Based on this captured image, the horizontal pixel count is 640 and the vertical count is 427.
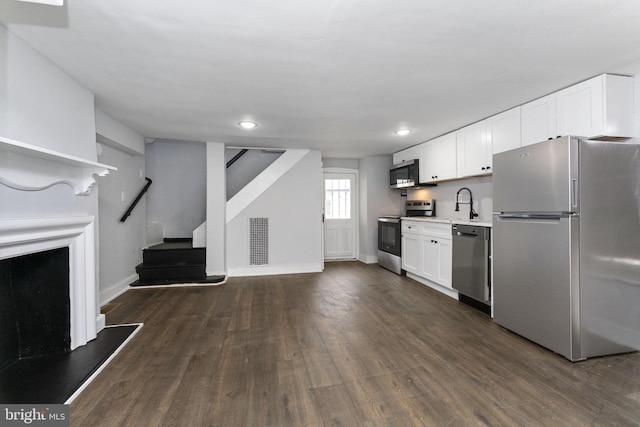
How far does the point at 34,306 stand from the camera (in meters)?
2.17

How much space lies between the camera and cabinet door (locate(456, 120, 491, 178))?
3418 mm

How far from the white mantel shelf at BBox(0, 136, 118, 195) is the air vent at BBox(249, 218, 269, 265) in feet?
8.60

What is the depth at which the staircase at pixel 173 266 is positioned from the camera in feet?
14.3

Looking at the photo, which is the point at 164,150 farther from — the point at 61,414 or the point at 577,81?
the point at 577,81

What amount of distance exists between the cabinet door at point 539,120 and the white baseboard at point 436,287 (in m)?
1.96

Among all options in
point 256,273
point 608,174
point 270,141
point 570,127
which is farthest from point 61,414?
point 570,127

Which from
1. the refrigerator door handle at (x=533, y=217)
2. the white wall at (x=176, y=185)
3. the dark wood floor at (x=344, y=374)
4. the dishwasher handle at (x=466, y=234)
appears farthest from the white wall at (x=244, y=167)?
the refrigerator door handle at (x=533, y=217)

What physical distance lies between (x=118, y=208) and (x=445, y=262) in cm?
448

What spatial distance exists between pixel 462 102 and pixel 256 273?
391cm

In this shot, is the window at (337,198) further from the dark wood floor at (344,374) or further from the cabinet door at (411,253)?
the dark wood floor at (344,374)

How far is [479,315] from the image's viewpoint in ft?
10.1

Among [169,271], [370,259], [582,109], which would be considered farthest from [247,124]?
[370,259]

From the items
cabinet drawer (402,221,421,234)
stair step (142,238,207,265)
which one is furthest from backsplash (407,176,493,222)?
stair step (142,238,207,265)

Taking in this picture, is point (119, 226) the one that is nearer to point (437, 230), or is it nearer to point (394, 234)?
point (394, 234)
